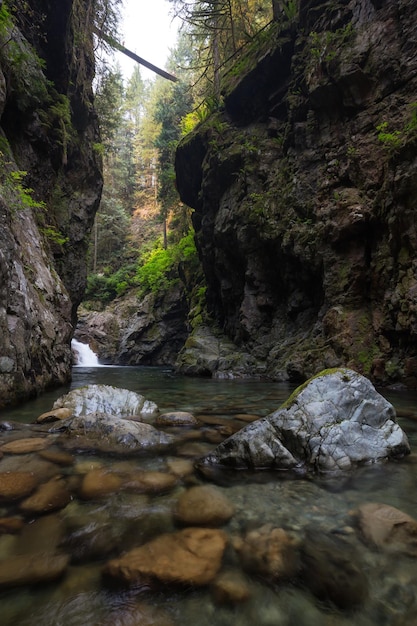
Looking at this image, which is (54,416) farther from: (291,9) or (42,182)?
(291,9)

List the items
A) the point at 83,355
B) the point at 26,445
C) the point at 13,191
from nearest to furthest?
the point at 26,445, the point at 13,191, the point at 83,355

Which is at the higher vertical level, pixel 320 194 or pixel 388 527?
pixel 320 194

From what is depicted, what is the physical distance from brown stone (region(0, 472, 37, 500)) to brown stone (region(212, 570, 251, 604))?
147 cm

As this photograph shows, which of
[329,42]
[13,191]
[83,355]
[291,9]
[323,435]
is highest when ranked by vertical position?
[291,9]

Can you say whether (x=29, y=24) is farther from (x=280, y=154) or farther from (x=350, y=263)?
(x=350, y=263)

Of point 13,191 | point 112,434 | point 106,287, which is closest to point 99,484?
point 112,434

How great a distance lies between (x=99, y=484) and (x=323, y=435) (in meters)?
1.78

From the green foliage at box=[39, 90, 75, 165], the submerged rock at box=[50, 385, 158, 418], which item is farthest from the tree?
the submerged rock at box=[50, 385, 158, 418]

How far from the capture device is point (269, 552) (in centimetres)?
169

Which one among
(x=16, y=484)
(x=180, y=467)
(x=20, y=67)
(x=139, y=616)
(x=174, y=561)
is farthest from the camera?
(x=20, y=67)

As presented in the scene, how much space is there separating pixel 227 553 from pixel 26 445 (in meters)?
2.39

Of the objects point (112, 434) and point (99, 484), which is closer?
point (99, 484)

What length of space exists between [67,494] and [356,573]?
1798mm

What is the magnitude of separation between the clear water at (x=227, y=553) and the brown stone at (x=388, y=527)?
0.23ft
